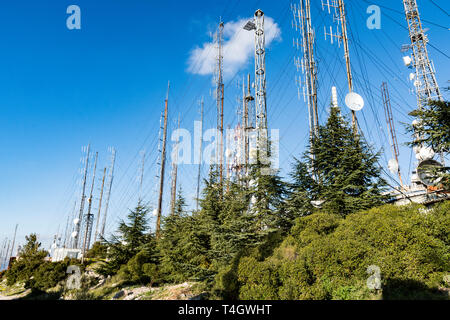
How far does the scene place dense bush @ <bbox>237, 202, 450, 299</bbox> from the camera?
8453 mm

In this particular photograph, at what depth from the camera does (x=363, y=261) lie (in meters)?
9.24

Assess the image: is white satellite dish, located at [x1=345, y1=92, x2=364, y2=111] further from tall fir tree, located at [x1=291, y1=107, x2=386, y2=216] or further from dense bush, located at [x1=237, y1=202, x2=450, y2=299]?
dense bush, located at [x1=237, y1=202, x2=450, y2=299]

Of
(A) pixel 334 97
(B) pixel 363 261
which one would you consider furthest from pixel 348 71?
(B) pixel 363 261

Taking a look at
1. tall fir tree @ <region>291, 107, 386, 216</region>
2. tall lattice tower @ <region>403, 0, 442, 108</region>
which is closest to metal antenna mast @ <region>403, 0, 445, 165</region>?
tall lattice tower @ <region>403, 0, 442, 108</region>

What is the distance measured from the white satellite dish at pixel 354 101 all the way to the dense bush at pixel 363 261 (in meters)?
7.42

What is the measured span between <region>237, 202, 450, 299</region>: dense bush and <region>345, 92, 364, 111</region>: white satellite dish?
742cm

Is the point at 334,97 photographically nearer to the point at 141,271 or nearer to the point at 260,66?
the point at 260,66

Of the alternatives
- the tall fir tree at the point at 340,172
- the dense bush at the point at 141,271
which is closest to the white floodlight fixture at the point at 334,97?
the tall fir tree at the point at 340,172

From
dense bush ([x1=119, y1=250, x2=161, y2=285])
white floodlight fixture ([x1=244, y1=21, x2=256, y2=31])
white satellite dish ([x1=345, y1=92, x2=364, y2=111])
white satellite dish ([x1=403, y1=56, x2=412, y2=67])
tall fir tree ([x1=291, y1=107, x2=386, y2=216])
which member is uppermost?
white satellite dish ([x1=403, y1=56, x2=412, y2=67])

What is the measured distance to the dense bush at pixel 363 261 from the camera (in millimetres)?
8453

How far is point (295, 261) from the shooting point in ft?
33.7

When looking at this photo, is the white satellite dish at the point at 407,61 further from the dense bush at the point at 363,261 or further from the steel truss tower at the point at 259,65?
the dense bush at the point at 363,261

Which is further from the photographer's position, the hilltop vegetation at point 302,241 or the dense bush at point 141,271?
the dense bush at point 141,271
